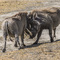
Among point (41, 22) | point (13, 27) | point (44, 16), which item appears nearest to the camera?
Result: point (13, 27)

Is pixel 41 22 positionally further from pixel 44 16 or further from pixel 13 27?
pixel 13 27

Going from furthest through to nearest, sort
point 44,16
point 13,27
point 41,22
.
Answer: point 44,16 → point 41,22 → point 13,27

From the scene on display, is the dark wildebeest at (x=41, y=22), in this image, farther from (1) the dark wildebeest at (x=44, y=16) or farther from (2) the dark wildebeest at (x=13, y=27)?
(2) the dark wildebeest at (x=13, y=27)

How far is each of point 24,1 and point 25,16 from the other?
19.8 meters

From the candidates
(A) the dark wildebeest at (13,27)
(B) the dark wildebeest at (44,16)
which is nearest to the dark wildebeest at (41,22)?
(B) the dark wildebeest at (44,16)

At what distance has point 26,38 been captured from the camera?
493 inches

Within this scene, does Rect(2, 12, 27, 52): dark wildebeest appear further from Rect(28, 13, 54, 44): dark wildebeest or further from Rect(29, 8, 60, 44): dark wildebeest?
Rect(29, 8, 60, 44): dark wildebeest

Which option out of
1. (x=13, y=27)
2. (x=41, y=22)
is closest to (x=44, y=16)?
(x=41, y=22)

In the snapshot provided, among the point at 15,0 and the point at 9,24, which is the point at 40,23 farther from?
the point at 15,0

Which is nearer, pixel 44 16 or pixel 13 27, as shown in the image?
pixel 13 27

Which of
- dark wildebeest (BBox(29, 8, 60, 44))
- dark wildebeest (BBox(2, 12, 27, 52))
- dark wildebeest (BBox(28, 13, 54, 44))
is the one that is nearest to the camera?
dark wildebeest (BBox(2, 12, 27, 52))

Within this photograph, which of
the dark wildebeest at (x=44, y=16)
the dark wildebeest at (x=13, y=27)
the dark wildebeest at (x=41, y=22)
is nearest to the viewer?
the dark wildebeest at (x=13, y=27)

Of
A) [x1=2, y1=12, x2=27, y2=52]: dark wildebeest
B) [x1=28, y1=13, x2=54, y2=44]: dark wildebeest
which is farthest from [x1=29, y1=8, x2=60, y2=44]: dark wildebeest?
[x1=2, y1=12, x2=27, y2=52]: dark wildebeest

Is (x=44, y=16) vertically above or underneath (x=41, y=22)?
above
